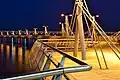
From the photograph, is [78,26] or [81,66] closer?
[81,66]

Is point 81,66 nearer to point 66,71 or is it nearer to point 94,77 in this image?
→ point 66,71

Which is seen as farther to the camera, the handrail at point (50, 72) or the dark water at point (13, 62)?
the dark water at point (13, 62)

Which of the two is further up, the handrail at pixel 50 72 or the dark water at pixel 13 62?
the handrail at pixel 50 72

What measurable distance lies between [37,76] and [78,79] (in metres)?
4.88

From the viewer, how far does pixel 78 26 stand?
12.6m

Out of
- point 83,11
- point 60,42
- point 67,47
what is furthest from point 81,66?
point 60,42

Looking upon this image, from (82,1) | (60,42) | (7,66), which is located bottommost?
(7,66)

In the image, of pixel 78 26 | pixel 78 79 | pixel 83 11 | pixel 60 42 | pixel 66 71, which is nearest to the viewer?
pixel 66 71

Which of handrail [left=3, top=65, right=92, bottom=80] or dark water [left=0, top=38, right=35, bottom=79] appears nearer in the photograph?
handrail [left=3, top=65, right=92, bottom=80]

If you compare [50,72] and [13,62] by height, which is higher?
[50,72]

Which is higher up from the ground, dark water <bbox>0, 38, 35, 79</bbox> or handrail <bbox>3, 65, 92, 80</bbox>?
handrail <bbox>3, 65, 92, 80</bbox>

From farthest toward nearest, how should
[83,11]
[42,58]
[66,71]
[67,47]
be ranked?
[67,47], [83,11], [42,58], [66,71]

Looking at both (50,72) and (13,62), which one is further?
(13,62)

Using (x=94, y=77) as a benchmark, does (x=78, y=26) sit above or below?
above
